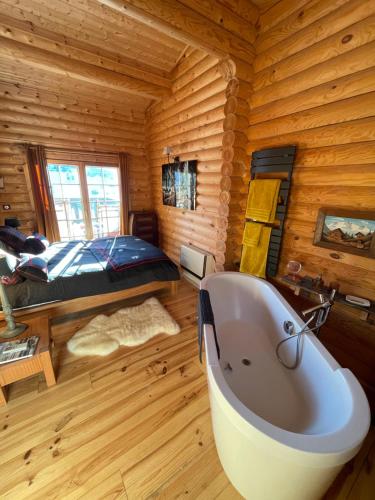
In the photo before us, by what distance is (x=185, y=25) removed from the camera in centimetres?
179

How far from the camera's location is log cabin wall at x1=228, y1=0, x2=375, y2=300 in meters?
1.44

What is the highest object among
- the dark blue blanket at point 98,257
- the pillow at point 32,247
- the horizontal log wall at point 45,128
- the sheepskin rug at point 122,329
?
the horizontal log wall at point 45,128

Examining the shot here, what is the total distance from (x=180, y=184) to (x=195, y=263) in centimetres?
131

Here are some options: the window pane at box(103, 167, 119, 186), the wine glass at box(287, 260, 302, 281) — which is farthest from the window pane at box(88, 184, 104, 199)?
the wine glass at box(287, 260, 302, 281)

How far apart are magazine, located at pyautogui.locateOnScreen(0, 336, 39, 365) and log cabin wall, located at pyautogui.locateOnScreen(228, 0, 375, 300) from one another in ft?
7.57

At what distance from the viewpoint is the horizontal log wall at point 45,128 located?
3129 millimetres

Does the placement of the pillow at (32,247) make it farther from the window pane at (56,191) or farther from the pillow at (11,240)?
the window pane at (56,191)

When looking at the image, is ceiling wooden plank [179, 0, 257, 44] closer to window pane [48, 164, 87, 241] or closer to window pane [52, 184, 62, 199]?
window pane [48, 164, 87, 241]

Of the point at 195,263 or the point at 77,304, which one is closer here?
the point at 77,304

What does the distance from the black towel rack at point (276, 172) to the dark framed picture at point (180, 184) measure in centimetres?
100

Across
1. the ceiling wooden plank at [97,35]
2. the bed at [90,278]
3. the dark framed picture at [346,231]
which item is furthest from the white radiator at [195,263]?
the ceiling wooden plank at [97,35]

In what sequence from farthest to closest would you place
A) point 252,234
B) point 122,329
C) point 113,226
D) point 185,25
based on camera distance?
point 113,226
point 252,234
point 122,329
point 185,25

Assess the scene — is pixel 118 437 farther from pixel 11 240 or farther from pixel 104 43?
pixel 104 43

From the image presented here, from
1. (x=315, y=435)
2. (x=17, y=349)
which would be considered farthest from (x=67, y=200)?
(x=315, y=435)
